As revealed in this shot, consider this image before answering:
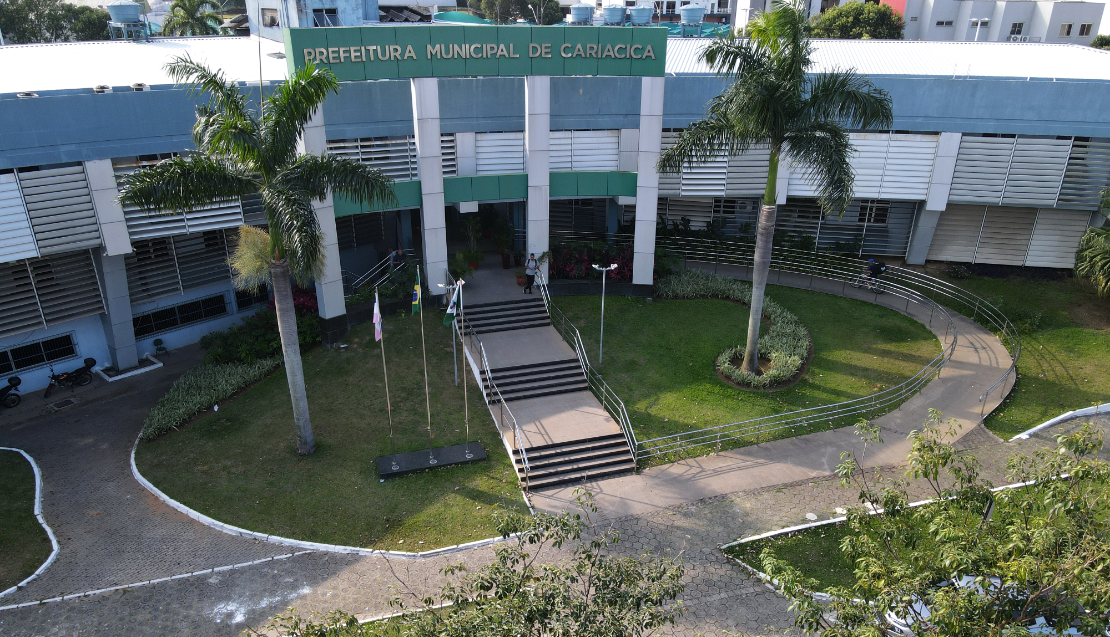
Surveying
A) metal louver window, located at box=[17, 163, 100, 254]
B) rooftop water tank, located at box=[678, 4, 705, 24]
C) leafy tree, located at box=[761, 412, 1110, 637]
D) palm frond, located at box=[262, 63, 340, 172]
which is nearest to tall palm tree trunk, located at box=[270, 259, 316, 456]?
palm frond, located at box=[262, 63, 340, 172]

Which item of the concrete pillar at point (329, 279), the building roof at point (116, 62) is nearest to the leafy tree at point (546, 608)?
the concrete pillar at point (329, 279)

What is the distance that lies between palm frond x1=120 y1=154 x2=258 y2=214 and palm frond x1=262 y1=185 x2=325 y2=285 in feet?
3.96

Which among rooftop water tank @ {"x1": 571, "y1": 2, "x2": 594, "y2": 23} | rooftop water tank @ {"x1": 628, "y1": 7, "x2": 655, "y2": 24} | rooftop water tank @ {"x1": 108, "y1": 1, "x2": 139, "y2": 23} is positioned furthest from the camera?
rooftop water tank @ {"x1": 571, "y1": 2, "x2": 594, "y2": 23}

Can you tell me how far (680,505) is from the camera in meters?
18.9

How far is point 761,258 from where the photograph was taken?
23.0 metres

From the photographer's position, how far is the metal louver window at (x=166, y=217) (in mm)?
23047

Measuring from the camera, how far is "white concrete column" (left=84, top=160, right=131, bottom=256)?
879 inches

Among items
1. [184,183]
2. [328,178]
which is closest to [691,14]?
[328,178]

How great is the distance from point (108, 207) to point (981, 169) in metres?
32.2

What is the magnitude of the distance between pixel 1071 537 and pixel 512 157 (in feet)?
75.5

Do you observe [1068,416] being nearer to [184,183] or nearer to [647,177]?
[647,177]

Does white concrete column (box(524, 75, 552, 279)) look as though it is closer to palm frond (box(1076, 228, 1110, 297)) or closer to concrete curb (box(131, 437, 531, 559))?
concrete curb (box(131, 437, 531, 559))

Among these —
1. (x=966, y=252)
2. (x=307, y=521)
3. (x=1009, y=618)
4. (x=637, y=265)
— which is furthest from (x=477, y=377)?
(x=966, y=252)

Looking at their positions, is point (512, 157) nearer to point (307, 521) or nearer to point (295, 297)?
point (295, 297)
